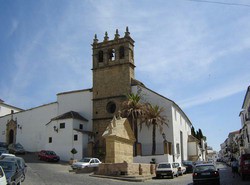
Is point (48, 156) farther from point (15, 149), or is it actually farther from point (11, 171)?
point (11, 171)

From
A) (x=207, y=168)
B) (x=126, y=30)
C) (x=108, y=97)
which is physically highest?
(x=126, y=30)

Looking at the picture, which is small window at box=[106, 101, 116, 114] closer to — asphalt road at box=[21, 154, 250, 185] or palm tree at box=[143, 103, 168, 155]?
palm tree at box=[143, 103, 168, 155]

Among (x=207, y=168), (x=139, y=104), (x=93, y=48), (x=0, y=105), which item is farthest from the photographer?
(x=0, y=105)

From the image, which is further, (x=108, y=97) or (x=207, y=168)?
(x=108, y=97)

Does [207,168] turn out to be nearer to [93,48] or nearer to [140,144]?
[140,144]

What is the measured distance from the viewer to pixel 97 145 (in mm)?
41969

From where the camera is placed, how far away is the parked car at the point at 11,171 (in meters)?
15.4

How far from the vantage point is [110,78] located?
4403 cm

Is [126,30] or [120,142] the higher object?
[126,30]

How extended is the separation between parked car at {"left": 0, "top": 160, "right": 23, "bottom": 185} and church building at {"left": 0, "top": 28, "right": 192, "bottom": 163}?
73.4 feet

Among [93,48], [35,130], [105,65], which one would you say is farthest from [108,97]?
[35,130]

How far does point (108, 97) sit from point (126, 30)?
9.65 m

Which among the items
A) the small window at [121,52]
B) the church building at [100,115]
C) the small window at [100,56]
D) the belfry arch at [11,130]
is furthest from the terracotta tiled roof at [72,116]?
the belfry arch at [11,130]

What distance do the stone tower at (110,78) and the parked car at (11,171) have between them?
25068 millimetres
